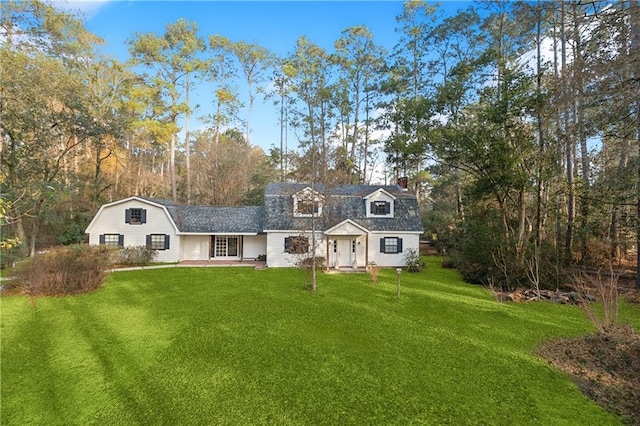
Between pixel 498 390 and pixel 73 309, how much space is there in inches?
450

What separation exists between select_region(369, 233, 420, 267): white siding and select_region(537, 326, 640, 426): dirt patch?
10485 millimetres

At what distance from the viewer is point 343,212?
1834 centimetres

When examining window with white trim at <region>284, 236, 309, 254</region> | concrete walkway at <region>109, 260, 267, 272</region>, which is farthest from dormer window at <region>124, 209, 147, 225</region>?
window with white trim at <region>284, 236, 309, 254</region>

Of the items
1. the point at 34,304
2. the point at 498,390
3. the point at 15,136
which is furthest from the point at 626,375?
the point at 15,136

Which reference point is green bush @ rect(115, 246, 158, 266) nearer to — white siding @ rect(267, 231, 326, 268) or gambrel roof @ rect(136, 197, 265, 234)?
gambrel roof @ rect(136, 197, 265, 234)

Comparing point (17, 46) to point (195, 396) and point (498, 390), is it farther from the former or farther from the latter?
point (498, 390)

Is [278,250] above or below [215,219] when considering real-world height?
below

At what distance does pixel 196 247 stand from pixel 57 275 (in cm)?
852

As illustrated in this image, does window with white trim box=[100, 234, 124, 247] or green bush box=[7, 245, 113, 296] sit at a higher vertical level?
window with white trim box=[100, 234, 124, 247]

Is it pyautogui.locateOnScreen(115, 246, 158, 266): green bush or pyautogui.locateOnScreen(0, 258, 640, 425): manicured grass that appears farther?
pyautogui.locateOnScreen(115, 246, 158, 266): green bush

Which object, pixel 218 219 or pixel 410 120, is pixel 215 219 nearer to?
pixel 218 219

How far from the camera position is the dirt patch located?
16.1 ft

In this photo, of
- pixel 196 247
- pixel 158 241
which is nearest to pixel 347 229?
pixel 196 247

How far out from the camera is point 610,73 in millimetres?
5938
